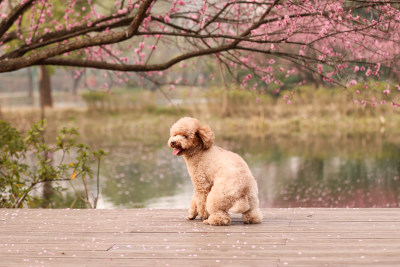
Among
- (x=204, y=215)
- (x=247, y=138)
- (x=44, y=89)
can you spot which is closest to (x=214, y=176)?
(x=204, y=215)

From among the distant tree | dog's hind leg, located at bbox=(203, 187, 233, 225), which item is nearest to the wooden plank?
dog's hind leg, located at bbox=(203, 187, 233, 225)

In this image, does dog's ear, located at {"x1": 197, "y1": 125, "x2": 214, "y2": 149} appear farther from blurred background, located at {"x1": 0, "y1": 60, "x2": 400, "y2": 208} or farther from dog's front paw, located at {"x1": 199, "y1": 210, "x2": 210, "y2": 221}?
blurred background, located at {"x1": 0, "y1": 60, "x2": 400, "y2": 208}

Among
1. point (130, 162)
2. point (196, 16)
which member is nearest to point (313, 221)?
point (196, 16)

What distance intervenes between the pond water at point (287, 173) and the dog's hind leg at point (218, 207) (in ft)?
15.2

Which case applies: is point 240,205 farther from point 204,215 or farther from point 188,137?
point 188,137

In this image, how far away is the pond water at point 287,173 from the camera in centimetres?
935

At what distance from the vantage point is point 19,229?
414cm

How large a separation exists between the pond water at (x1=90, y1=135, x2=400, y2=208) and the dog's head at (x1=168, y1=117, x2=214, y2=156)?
15.4 ft

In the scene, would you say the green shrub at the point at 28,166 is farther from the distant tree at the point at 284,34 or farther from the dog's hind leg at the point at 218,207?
the dog's hind leg at the point at 218,207

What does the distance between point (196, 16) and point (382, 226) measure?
356cm

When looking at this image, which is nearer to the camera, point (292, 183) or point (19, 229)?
point (19, 229)

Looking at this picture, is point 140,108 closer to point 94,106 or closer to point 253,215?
→ point 94,106

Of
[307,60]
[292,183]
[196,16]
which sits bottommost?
[292,183]

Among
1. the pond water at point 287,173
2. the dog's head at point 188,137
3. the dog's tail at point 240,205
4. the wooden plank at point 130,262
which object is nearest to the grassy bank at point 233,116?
the pond water at point 287,173
